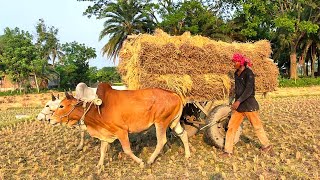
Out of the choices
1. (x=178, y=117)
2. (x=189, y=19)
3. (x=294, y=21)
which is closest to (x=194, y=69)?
(x=178, y=117)

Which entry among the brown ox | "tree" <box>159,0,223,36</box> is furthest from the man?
"tree" <box>159,0,223,36</box>

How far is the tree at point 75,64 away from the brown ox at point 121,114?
102ft

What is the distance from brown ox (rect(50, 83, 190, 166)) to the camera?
650 centimetres

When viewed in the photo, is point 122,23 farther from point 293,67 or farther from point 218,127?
point 218,127

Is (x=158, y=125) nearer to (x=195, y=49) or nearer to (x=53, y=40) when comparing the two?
(x=195, y=49)

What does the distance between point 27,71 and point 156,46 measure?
30637 millimetres

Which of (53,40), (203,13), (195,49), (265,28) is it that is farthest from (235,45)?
(53,40)

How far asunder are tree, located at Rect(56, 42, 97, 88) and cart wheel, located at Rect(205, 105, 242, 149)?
3044 cm

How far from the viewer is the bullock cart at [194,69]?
716cm

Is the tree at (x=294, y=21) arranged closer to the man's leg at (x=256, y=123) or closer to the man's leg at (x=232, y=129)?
the man's leg at (x=256, y=123)

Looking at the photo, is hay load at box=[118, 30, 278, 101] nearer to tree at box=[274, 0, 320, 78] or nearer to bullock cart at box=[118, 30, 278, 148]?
bullock cart at box=[118, 30, 278, 148]

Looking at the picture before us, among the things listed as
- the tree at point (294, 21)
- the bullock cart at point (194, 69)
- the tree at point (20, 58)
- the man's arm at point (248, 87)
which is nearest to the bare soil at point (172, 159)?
the bullock cart at point (194, 69)

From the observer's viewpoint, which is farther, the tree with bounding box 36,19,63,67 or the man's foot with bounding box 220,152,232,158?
the tree with bounding box 36,19,63,67

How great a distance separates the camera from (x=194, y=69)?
24.8 ft
